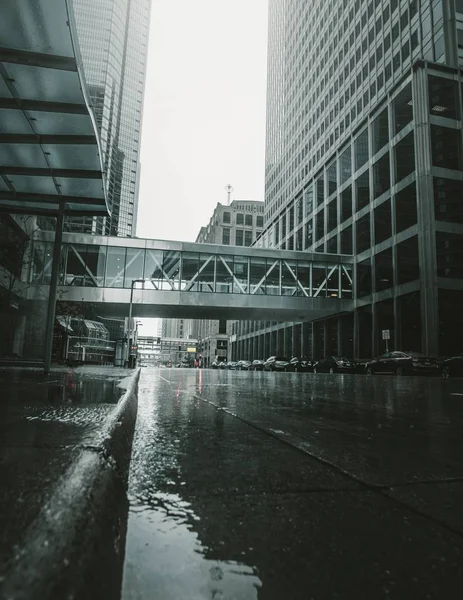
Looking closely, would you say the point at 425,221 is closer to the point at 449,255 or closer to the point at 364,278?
the point at 449,255

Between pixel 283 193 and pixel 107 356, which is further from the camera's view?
pixel 283 193

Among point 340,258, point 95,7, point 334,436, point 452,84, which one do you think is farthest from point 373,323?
point 95,7

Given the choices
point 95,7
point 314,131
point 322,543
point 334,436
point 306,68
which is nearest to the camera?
point 322,543

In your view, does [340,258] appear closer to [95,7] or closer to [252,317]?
[252,317]

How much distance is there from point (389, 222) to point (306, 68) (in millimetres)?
52755

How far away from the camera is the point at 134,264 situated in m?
37.1

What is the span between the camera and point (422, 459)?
267cm

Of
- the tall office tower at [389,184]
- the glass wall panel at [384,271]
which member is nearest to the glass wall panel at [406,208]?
the tall office tower at [389,184]

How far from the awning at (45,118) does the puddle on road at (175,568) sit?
5530mm

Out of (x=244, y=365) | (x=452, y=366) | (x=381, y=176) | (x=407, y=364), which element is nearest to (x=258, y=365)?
(x=244, y=365)

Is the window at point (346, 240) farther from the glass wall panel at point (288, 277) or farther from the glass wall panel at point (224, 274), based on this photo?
the glass wall panel at point (224, 274)

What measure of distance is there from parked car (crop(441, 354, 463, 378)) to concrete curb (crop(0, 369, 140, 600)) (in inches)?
1034

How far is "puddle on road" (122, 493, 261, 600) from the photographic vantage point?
1.02 metres

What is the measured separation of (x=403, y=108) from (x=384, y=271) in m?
14.0
